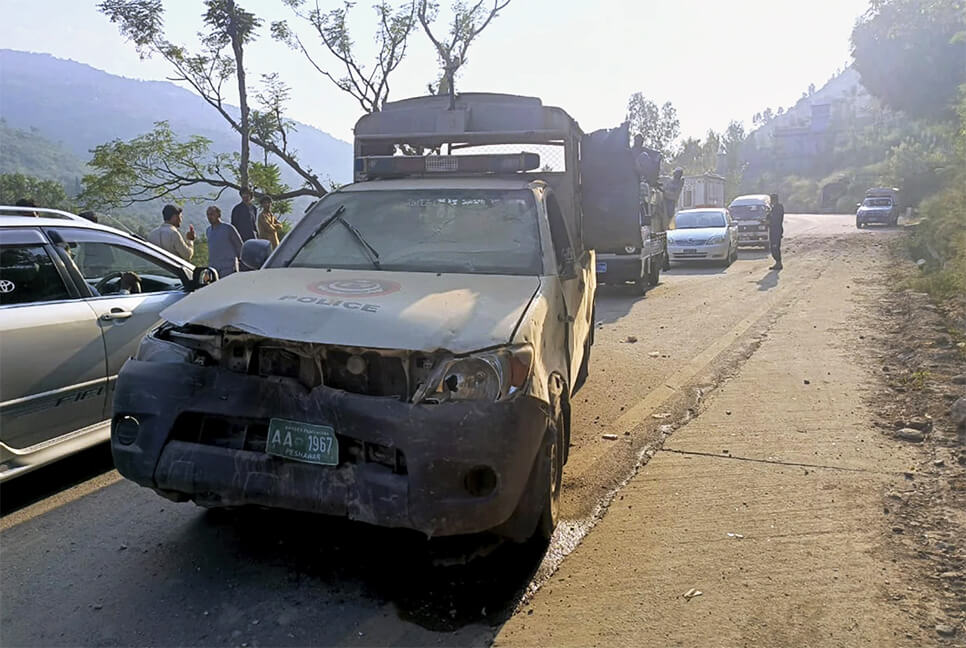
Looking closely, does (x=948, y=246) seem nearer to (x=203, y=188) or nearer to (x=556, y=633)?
(x=556, y=633)

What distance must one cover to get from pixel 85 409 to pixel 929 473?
535 cm

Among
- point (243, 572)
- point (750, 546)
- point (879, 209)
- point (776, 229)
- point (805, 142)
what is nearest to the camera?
point (243, 572)

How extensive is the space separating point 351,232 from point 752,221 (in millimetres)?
23038

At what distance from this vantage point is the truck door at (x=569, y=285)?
14.3ft

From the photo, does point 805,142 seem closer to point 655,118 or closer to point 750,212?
point 655,118

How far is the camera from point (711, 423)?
5777 millimetres

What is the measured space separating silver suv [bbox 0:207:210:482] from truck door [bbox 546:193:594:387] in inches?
112

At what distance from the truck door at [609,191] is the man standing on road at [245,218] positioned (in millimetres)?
6033

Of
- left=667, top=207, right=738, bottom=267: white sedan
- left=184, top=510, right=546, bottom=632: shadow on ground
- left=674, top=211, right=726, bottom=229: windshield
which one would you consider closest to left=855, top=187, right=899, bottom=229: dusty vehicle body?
left=667, top=207, right=738, bottom=267: white sedan

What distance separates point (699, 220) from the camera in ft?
68.6

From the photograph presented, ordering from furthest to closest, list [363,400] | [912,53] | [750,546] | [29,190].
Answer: [912,53]
[29,190]
[750,546]
[363,400]

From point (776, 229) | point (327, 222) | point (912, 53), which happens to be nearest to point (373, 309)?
point (327, 222)

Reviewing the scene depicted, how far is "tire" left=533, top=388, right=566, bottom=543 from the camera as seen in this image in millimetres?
3254

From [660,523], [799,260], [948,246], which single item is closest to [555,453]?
[660,523]
